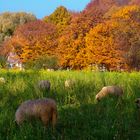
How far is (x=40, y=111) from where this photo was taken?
4125 millimetres

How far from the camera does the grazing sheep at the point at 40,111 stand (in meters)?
4.13

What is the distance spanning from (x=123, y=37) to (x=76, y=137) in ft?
97.4

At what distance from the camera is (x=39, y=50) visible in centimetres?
3981

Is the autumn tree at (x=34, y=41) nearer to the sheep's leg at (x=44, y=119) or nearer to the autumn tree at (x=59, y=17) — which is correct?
the autumn tree at (x=59, y=17)

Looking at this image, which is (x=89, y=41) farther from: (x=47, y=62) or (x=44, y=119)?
(x=44, y=119)

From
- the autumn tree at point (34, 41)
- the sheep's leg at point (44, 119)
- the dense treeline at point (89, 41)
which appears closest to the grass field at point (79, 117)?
the sheep's leg at point (44, 119)

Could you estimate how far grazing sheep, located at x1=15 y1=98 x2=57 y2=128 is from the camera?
4.13 meters

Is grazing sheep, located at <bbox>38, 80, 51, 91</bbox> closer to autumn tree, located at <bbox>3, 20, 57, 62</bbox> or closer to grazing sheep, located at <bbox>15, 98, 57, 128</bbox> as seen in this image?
grazing sheep, located at <bbox>15, 98, 57, 128</bbox>

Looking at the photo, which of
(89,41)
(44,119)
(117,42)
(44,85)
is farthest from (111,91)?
(89,41)

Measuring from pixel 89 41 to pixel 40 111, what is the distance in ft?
101

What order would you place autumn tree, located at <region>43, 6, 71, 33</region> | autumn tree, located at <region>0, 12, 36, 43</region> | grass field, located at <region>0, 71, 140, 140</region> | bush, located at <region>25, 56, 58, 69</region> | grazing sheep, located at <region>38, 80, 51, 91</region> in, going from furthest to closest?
autumn tree, located at <region>0, 12, 36, 43</region>
autumn tree, located at <region>43, 6, 71, 33</region>
bush, located at <region>25, 56, 58, 69</region>
grazing sheep, located at <region>38, 80, 51, 91</region>
grass field, located at <region>0, 71, 140, 140</region>

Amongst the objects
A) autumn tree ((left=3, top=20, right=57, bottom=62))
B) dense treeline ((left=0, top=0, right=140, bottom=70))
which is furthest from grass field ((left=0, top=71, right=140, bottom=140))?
autumn tree ((left=3, top=20, right=57, bottom=62))

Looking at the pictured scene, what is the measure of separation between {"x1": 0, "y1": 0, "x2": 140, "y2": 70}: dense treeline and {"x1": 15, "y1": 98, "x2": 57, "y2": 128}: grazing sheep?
91.4 feet

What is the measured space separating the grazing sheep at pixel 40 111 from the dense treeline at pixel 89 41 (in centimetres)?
2786
